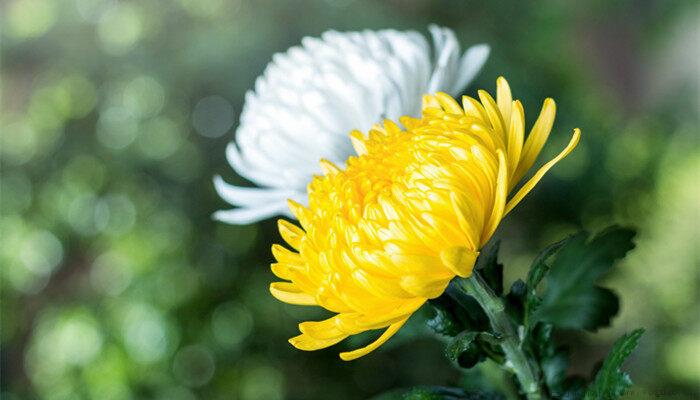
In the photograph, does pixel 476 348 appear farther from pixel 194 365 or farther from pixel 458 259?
pixel 194 365

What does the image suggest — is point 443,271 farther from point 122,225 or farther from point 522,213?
point 122,225

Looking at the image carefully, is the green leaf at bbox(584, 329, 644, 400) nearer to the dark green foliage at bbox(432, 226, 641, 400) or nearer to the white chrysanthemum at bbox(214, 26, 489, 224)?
the dark green foliage at bbox(432, 226, 641, 400)

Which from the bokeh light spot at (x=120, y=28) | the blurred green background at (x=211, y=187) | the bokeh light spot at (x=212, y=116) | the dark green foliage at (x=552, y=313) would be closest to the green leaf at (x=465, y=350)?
the dark green foliage at (x=552, y=313)

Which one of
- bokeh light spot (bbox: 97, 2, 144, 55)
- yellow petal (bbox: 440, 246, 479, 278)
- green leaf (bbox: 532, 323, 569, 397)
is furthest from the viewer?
bokeh light spot (bbox: 97, 2, 144, 55)

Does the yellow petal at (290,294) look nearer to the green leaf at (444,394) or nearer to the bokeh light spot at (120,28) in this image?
the green leaf at (444,394)

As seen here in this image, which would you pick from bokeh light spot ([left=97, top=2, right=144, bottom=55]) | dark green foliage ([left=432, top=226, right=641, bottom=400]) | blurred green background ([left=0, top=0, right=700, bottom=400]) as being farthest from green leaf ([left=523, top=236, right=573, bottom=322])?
bokeh light spot ([left=97, top=2, right=144, bottom=55])

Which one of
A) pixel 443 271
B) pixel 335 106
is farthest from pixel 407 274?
pixel 335 106

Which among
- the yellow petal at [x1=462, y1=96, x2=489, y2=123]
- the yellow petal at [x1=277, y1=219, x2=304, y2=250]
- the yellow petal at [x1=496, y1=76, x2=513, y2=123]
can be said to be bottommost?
the yellow petal at [x1=277, y1=219, x2=304, y2=250]
